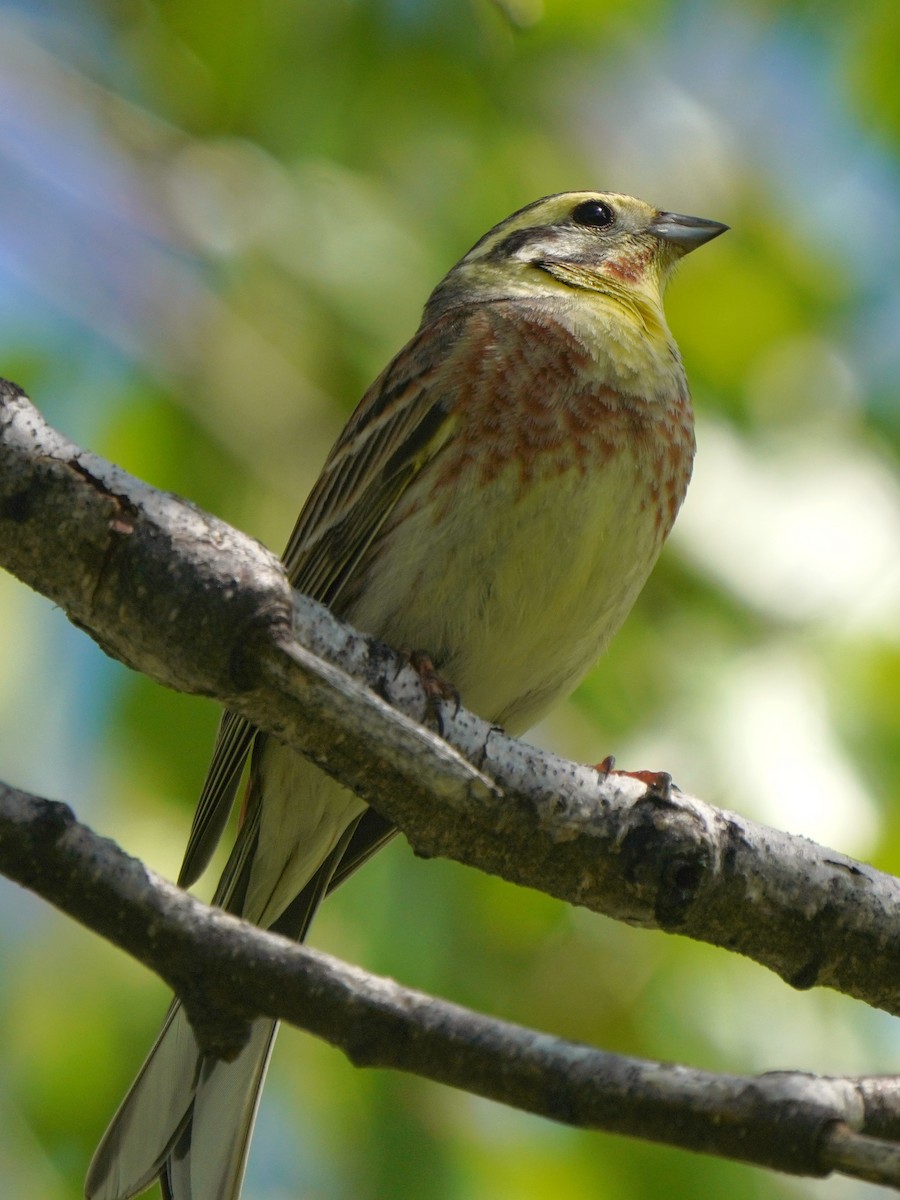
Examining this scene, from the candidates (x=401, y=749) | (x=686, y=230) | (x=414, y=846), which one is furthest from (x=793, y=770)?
(x=686, y=230)

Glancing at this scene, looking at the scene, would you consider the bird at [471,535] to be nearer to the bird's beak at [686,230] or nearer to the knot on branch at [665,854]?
the bird's beak at [686,230]

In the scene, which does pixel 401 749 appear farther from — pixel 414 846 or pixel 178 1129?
pixel 178 1129

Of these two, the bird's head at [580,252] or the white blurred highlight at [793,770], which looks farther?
the bird's head at [580,252]

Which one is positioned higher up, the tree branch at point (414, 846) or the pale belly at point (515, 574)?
the pale belly at point (515, 574)

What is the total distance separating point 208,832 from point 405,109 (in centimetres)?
268

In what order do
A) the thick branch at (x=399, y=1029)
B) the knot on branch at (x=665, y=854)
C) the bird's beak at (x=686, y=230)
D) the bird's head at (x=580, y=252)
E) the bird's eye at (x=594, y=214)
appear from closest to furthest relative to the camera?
the thick branch at (x=399, y=1029) < the knot on branch at (x=665, y=854) < the bird's head at (x=580, y=252) < the bird's beak at (x=686, y=230) < the bird's eye at (x=594, y=214)

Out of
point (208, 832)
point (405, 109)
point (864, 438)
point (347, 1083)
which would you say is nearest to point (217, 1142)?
point (347, 1083)

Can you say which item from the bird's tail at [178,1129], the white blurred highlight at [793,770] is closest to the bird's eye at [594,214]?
the white blurred highlight at [793,770]

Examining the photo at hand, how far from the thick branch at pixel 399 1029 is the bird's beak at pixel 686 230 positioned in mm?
3789

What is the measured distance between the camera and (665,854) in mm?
3396

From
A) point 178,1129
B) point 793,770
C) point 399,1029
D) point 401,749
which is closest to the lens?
point 399,1029

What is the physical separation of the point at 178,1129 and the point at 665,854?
54.5 inches

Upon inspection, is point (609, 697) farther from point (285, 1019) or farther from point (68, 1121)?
point (285, 1019)

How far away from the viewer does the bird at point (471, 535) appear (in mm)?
4270
